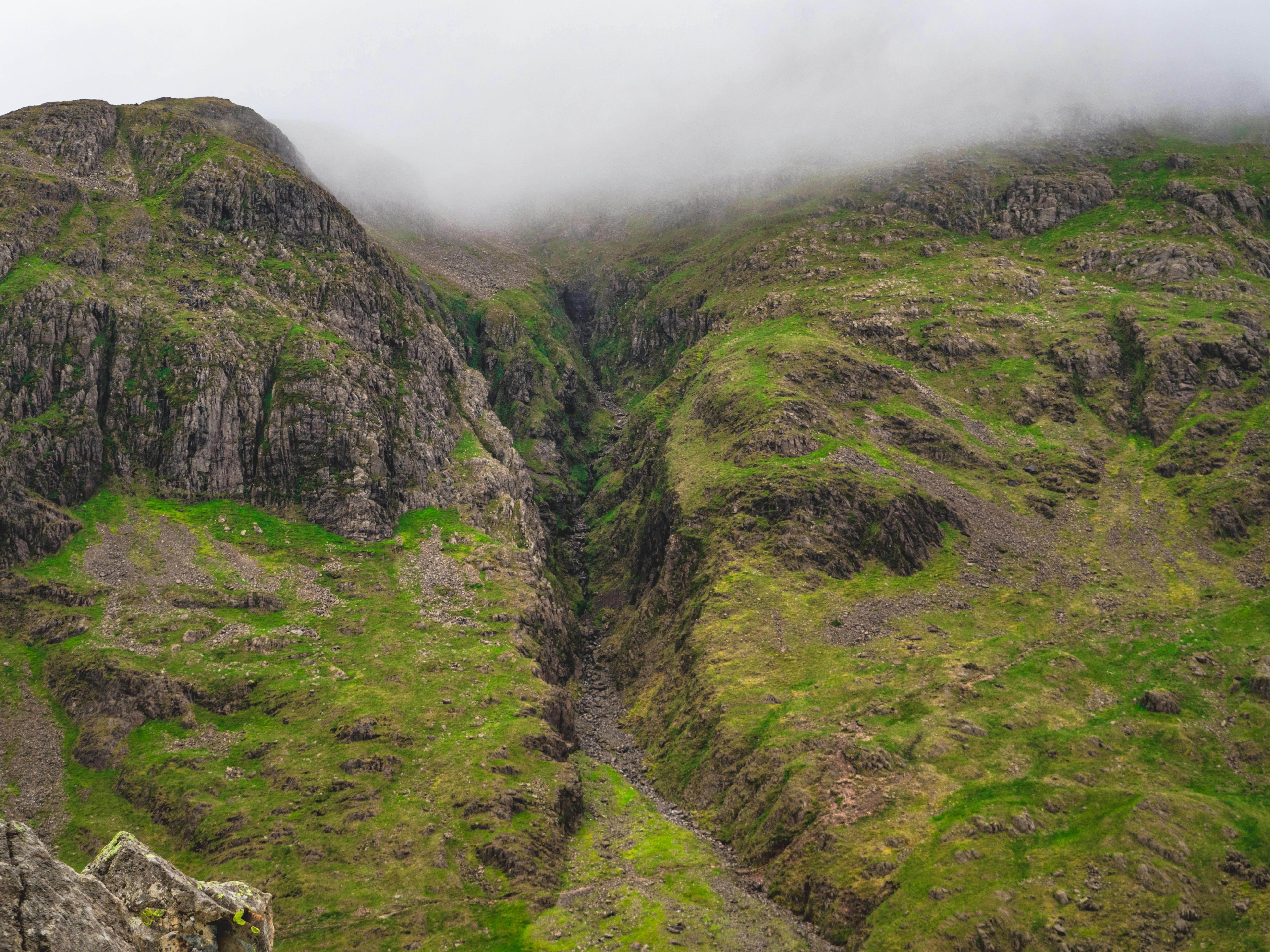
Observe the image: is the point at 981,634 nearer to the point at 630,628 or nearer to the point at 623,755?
the point at 623,755

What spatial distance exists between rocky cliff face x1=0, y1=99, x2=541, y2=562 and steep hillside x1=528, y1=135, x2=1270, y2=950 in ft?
205

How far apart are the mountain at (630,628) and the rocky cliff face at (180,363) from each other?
87 centimetres

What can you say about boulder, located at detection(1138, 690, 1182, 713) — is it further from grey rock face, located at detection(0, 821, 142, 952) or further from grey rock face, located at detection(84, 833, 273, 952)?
grey rock face, located at detection(0, 821, 142, 952)

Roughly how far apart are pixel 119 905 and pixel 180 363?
173 metres

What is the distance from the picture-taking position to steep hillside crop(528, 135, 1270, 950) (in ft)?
257

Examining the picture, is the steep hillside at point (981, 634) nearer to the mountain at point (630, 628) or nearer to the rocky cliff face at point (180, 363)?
the mountain at point (630, 628)

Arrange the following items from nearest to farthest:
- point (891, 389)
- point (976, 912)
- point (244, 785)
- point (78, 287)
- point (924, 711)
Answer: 1. point (976, 912)
2. point (244, 785)
3. point (924, 711)
4. point (78, 287)
5. point (891, 389)

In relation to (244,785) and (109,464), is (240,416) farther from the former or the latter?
(244,785)

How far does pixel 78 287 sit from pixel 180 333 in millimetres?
23022

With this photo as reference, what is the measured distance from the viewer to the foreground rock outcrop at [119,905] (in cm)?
1614

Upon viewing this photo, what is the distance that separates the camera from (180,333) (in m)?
166

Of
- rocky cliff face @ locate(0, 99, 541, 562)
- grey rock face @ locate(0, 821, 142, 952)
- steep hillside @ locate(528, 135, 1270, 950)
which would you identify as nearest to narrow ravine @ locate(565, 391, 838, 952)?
steep hillside @ locate(528, 135, 1270, 950)

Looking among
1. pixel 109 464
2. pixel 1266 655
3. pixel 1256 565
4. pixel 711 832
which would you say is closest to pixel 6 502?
pixel 109 464

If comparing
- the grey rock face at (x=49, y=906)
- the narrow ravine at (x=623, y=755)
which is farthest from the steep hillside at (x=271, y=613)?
the narrow ravine at (x=623, y=755)
